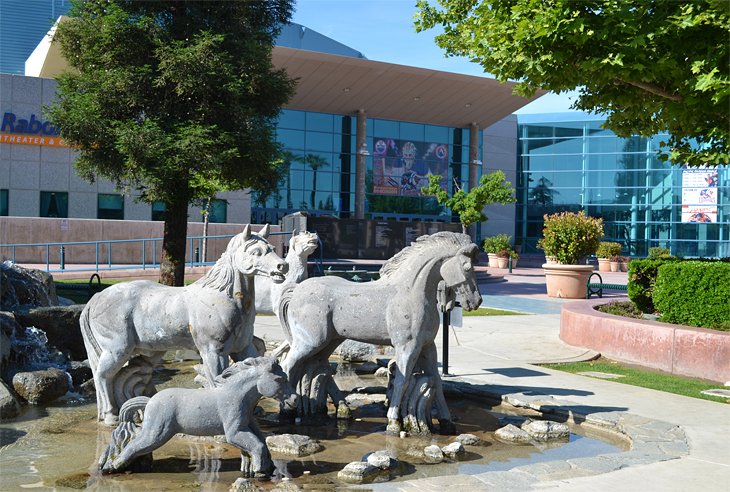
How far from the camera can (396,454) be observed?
20.7ft

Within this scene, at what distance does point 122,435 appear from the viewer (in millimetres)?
5582

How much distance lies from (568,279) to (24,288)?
1706 cm

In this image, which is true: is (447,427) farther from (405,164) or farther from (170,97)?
(405,164)

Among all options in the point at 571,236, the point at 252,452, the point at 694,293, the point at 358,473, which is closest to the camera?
Result: the point at 252,452

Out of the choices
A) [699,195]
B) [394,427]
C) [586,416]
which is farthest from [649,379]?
[699,195]

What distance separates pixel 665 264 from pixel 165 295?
29.3 feet

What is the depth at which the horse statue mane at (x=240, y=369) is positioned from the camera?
5535 millimetres

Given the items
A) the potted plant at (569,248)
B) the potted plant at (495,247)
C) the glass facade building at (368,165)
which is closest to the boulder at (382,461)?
the potted plant at (569,248)

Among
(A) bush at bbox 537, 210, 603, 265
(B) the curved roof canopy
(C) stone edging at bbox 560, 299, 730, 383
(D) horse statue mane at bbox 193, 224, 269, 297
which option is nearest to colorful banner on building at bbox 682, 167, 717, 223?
(B) the curved roof canopy

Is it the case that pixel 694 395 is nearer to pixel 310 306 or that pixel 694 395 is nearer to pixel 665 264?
pixel 665 264

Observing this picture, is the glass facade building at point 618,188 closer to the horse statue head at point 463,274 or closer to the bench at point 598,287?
the bench at point 598,287

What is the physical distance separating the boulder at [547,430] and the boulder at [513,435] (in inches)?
5.1

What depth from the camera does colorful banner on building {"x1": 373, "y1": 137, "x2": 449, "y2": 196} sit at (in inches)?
1957

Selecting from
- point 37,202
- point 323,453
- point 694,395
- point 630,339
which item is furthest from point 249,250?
point 37,202
